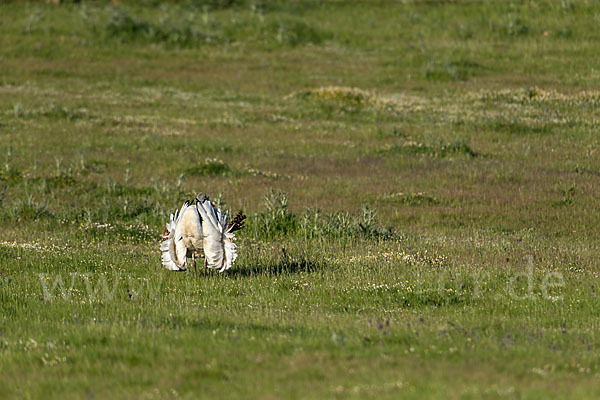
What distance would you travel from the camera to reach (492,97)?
32500 mm

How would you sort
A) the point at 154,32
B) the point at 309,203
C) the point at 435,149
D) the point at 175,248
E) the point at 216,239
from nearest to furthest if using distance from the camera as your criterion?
the point at 216,239
the point at 175,248
the point at 309,203
the point at 435,149
the point at 154,32

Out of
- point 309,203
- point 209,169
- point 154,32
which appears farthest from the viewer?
point 154,32

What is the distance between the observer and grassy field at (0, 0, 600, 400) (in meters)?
6.66

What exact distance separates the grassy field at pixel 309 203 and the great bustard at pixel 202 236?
355 millimetres

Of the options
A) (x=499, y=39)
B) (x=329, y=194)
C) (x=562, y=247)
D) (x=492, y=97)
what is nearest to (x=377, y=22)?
(x=499, y=39)

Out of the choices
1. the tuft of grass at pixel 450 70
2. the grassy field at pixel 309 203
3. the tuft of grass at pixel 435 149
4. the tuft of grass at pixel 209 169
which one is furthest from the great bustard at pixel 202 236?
the tuft of grass at pixel 450 70

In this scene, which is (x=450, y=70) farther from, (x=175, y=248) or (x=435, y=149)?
(x=175, y=248)

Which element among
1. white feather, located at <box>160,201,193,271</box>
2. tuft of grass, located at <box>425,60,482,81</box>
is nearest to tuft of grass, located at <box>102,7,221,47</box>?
tuft of grass, located at <box>425,60,482,81</box>

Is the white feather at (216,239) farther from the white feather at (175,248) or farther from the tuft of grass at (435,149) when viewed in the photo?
the tuft of grass at (435,149)

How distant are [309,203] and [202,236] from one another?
8.26 metres

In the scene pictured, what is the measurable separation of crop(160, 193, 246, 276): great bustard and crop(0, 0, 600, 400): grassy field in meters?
0.36

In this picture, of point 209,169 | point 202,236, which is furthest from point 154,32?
point 202,236

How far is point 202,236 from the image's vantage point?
1008 cm

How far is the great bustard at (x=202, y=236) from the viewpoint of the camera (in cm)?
1000
